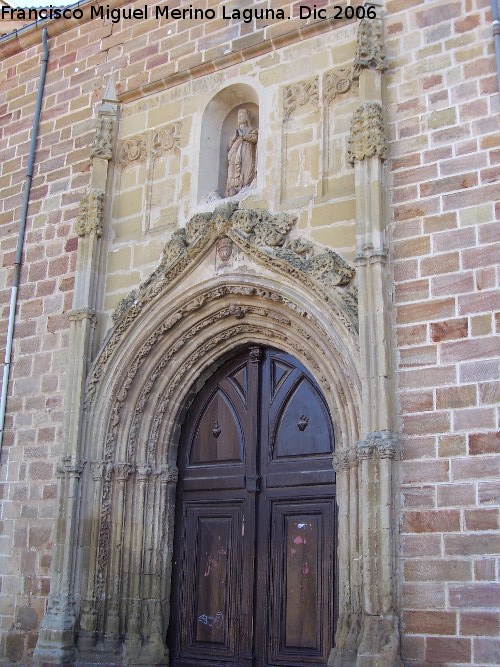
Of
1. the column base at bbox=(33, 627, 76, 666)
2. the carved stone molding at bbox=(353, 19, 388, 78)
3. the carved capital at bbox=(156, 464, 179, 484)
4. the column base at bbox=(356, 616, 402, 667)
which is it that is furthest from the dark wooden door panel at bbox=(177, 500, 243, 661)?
the carved stone molding at bbox=(353, 19, 388, 78)

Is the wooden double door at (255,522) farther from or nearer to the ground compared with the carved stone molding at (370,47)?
nearer to the ground

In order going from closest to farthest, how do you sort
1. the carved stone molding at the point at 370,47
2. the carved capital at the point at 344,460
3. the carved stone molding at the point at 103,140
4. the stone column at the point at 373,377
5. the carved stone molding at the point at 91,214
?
the stone column at the point at 373,377
the carved capital at the point at 344,460
the carved stone molding at the point at 370,47
the carved stone molding at the point at 91,214
the carved stone molding at the point at 103,140

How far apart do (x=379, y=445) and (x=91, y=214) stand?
369 cm

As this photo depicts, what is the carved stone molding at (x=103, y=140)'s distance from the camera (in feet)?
28.1

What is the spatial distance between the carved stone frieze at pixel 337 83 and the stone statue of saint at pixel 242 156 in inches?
33.3

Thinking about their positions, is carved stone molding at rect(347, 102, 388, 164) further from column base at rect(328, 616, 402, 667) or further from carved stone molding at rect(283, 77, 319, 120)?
column base at rect(328, 616, 402, 667)

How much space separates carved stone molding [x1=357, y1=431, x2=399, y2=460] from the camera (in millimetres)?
6086

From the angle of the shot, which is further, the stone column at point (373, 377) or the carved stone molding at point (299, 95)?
the carved stone molding at point (299, 95)

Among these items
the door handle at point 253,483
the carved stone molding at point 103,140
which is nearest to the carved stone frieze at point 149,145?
the carved stone molding at point 103,140

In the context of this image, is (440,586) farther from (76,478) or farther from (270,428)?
(76,478)

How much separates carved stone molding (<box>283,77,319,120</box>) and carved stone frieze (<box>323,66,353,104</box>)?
11 cm

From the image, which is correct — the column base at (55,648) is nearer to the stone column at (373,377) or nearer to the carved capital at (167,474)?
the carved capital at (167,474)

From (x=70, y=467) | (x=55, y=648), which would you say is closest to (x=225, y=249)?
(x=70, y=467)

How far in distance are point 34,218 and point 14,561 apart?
10.9 feet
